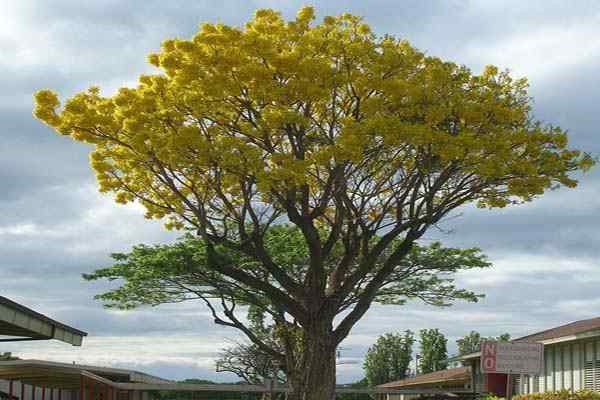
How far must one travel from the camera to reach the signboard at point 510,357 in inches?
712

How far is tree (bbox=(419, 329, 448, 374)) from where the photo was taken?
79.7 meters

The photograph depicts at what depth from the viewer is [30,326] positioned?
1772cm

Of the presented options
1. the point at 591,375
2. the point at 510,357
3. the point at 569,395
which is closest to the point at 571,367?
the point at 591,375

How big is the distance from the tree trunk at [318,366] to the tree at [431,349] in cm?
5322

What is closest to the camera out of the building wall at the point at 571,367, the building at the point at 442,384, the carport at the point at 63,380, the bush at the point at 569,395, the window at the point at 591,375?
the bush at the point at 569,395

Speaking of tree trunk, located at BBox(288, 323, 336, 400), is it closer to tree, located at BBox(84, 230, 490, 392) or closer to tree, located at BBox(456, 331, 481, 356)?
tree, located at BBox(84, 230, 490, 392)

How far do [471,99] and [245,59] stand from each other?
6.47 meters

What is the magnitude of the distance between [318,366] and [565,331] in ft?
32.4

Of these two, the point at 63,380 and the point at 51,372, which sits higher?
the point at 51,372

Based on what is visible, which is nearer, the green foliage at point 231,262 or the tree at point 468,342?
the green foliage at point 231,262

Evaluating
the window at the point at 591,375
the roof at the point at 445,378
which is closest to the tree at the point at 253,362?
the roof at the point at 445,378

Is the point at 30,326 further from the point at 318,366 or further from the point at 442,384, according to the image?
the point at 442,384

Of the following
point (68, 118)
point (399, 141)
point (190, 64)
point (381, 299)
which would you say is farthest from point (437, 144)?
point (381, 299)

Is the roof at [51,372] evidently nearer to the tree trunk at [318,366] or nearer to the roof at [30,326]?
the tree trunk at [318,366]
